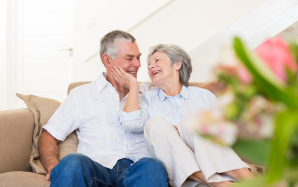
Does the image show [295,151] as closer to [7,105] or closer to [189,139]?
[189,139]

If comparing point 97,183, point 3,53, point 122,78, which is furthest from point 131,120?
point 3,53

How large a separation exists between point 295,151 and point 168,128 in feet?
3.58

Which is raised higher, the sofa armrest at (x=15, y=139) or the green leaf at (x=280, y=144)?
the green leaf at (x=280, y=144)

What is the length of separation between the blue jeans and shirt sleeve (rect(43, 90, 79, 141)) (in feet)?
1.24

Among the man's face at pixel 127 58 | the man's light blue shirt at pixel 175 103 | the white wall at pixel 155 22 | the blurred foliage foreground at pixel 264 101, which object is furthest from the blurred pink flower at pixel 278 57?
the white wall at pixel 155 22

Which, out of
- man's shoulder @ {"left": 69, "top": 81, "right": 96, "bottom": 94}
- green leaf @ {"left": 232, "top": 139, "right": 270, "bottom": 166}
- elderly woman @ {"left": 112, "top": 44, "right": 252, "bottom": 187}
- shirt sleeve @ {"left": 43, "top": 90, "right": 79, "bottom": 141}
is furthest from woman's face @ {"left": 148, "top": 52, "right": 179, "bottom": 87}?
green leaf @ {"left": 232, "top": 139, "right": 270, "bottom": 166}

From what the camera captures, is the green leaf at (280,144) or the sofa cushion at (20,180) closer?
the green leaf at (280,144)

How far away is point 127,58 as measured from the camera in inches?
74.4

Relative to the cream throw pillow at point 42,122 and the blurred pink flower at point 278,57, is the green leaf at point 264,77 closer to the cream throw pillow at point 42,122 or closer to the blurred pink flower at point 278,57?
the blurred pink flower at point 278,57

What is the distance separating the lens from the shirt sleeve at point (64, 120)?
1664 mm

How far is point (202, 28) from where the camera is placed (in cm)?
297

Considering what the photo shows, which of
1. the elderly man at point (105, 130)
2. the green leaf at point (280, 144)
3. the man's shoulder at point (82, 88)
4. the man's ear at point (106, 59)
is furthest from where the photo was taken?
the man's ear at point (106, 59)

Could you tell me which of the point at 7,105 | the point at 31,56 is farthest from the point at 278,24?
the point at 7,105

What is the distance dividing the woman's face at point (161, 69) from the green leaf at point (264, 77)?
1.54 metres
